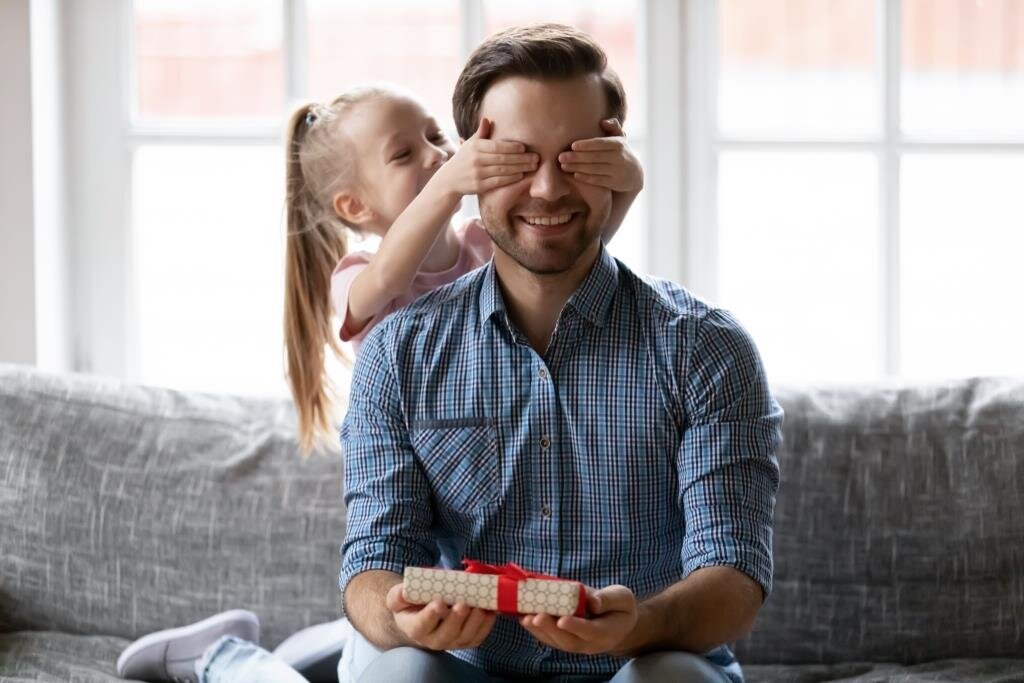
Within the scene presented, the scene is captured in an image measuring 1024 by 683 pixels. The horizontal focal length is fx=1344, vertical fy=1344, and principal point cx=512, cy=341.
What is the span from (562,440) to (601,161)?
377mm

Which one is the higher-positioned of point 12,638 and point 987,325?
point 987,325

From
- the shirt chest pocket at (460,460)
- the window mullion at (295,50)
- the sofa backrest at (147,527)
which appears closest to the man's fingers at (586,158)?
the shirt chest pocket at (460,460)

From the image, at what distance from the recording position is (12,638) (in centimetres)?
218

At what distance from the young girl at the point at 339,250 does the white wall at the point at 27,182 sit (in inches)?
29.1

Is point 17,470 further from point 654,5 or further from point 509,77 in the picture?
point 654,5

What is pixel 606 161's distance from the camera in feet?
5.56

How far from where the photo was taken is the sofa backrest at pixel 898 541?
2.16 metres

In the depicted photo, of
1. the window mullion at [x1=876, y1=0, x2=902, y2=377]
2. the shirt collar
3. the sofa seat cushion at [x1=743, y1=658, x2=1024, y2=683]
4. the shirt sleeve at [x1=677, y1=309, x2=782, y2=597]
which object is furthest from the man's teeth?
the window mullion at [x1=876, y1=0, x2=902, y2=377]

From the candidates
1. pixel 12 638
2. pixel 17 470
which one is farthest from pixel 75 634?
pixel 17 470

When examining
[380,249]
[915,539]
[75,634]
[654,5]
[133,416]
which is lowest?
[75,634]

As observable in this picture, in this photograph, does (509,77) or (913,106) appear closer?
(509,77)

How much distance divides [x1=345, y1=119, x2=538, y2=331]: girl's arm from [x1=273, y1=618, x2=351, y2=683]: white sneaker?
49cm

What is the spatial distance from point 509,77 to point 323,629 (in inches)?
37.8

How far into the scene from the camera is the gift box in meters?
1.44
